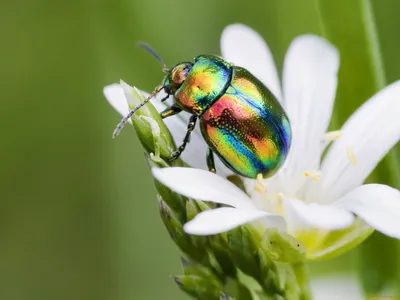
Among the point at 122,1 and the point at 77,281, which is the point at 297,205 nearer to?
the point at 122,1

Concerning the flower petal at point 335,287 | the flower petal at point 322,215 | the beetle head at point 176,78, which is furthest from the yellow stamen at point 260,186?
the flower petal at point 335,287

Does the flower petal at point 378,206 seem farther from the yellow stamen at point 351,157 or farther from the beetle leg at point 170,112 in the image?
the beetle leg at point 170,112

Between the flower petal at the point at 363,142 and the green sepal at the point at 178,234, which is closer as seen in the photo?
the green sepal at the point at 178,234

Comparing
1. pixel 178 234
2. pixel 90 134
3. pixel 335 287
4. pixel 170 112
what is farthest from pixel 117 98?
pixel 90 134

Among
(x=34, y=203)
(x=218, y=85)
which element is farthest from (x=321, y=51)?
(x=34, y=203)

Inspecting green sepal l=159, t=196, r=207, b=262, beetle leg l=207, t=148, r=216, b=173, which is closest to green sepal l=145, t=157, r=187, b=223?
green sepal l=159, t=196, r=207, b=262

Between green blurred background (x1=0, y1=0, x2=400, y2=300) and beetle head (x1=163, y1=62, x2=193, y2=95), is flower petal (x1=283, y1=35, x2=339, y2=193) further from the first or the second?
beetle head (x1=163, y1=62, x2=193, y2=95)
